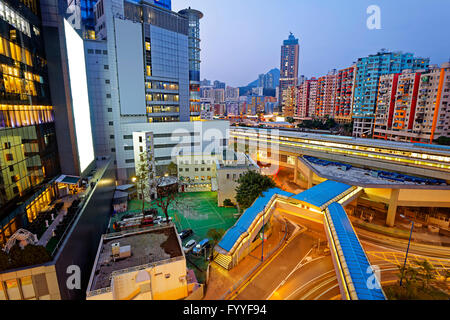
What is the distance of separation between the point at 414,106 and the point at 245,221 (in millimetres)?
80051

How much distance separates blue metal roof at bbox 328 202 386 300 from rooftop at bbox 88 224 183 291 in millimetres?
14664

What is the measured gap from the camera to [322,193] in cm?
3275

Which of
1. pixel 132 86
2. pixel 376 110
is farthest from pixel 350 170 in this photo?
pixel 376 110

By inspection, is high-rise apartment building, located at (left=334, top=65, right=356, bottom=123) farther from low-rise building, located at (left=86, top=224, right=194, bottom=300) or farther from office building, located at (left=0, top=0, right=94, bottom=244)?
low-rise building, located at (left=86, top=224, right=194, bottom=300)

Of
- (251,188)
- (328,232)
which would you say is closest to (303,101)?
(251,188)

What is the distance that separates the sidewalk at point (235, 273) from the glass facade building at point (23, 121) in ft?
61.2

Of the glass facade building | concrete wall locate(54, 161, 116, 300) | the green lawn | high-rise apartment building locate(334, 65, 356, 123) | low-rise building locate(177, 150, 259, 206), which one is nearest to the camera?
concrete wall locate(54, 161, 116, 300)

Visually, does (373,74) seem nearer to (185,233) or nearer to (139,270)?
(185,233)

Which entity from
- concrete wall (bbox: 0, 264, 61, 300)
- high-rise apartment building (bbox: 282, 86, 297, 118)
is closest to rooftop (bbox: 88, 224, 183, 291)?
concrete wall (bbox: 0, 264, 61, 300)

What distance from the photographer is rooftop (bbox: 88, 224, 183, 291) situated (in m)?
20.4

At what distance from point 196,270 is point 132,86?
42894 millimetres

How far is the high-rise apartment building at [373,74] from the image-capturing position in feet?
314

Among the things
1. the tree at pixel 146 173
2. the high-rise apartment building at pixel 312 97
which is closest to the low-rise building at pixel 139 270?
the tree at pixel 146 173

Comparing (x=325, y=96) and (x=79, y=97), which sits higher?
(x=325, y=96)
